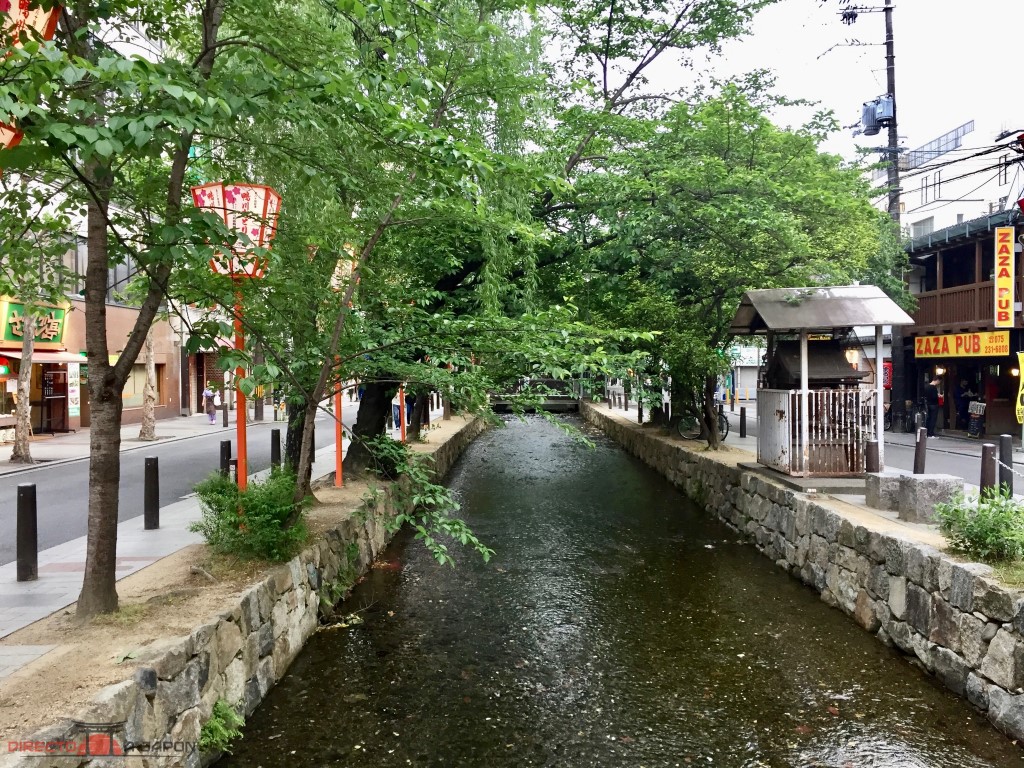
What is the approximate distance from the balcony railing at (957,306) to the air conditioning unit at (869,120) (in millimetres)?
6374

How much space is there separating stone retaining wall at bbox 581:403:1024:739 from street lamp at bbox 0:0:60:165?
23.4 feet

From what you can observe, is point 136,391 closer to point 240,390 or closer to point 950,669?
point 240,390

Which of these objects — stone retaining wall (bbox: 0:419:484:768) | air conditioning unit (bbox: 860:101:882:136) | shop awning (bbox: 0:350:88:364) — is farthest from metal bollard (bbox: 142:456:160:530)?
air conditioning unit (bbox: 860:101:882:136)

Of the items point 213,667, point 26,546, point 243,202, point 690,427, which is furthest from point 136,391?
point 213,667

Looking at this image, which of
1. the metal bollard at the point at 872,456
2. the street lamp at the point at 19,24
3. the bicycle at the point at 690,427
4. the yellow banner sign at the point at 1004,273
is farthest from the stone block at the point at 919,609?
the yellow banner sign at the point at 1004,273

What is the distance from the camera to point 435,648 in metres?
7.12

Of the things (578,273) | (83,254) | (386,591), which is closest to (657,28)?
(578,273)

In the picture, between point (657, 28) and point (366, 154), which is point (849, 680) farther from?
point (657, 28)

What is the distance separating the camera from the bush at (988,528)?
601 centimetres

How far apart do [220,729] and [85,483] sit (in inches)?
468

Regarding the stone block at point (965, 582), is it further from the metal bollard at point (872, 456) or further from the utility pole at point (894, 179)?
the utility pole at point (894, 179)

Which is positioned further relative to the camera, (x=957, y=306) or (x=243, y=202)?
(x=957, y=306)

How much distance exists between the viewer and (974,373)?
22578 millimetres

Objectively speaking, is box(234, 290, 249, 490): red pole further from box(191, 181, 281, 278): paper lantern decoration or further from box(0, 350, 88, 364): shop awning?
box(0, 350, 88, 364): shop awning
